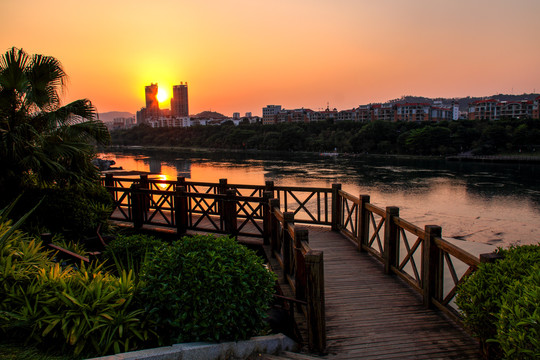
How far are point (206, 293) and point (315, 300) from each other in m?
0.98

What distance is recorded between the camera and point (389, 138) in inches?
2899

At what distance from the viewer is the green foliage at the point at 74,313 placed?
311 centimetres

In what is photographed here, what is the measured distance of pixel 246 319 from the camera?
10.6ft

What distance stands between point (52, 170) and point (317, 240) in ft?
16.5

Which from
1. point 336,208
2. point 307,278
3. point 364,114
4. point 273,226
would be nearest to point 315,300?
point 307,278

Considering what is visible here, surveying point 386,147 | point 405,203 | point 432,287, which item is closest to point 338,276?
point 432,287

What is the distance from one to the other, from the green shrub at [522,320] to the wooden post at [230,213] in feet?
17.5

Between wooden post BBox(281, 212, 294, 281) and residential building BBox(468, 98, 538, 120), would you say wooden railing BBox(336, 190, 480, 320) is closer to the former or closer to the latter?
wooden post BBox(281, 212, 294, 281)

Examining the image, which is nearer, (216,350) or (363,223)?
(216,350)

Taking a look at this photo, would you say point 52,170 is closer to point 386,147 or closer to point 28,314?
point 28,314

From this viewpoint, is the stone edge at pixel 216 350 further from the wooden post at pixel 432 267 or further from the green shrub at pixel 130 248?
the green shrub at pixel 130 248

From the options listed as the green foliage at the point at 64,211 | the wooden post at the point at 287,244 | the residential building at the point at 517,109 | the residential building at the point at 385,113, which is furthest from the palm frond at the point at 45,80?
the residential building at the point at 517,109

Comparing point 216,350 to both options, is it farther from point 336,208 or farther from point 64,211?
point 64,211

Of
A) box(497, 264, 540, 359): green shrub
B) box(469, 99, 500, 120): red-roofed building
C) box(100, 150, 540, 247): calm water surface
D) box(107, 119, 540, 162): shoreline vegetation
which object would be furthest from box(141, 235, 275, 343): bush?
box(469, 99, 500, 120): red-roofed building
